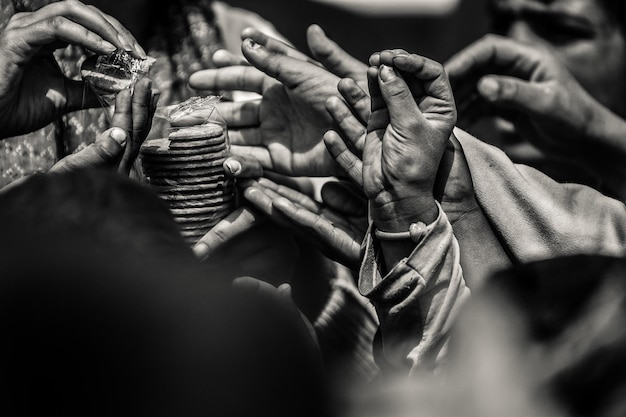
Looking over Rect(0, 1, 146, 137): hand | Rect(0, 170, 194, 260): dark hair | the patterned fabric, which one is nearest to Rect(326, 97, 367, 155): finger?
Rect(0, 1, 146, 137): hand

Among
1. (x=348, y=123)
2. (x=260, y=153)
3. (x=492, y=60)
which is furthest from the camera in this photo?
(x=492, y=60)

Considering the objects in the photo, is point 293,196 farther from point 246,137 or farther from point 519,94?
point 519,94

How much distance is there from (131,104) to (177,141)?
0.15m

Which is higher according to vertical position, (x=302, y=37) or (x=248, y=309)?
(x=248, y=309)

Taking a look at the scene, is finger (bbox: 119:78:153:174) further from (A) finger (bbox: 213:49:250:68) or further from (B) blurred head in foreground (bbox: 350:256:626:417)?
(B) blurred head in foreground (bbox: 350:256:626:417)

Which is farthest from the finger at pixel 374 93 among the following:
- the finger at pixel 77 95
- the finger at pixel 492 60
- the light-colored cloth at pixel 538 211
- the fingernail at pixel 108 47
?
the finger at pixel 492 60

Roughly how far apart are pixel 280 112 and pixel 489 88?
25.1 inches

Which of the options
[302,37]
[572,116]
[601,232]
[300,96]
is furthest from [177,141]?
[302,37]

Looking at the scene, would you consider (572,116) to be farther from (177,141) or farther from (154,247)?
(154,247)

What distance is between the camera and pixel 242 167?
72.8 inches

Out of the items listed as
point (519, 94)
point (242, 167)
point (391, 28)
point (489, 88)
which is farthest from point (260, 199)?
point (391, 28)

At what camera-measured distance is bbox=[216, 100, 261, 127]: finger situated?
215 centimetres

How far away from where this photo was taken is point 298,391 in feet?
3.18

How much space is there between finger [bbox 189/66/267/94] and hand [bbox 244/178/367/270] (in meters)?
0.32
